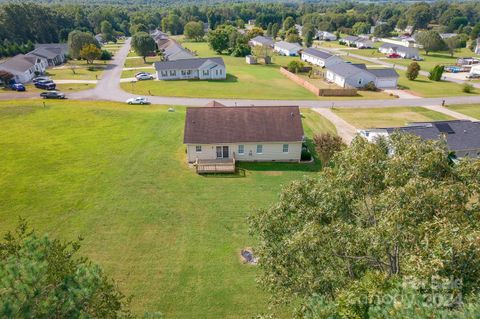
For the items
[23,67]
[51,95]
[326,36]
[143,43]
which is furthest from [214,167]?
[326,36]

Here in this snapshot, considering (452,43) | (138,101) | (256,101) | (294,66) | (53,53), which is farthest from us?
(452,43)

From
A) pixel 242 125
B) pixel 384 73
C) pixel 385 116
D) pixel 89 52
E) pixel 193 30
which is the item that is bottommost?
pixel 385 116

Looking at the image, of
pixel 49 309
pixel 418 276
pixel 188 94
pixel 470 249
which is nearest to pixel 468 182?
pixel 470 249

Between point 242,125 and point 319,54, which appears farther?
point 319,54

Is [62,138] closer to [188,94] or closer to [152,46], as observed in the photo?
[188,94]

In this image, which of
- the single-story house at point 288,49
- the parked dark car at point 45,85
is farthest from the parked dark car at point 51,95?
the single-story house at point 288,49

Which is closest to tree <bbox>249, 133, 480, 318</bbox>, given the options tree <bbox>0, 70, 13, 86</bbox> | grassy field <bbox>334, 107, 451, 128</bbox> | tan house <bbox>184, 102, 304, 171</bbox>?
tan house <bbox>184, 102, 304, 171</bbox>

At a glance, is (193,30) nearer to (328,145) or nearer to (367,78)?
(367,78)

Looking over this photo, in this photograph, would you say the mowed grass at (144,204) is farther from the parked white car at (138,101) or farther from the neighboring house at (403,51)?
the neighboring house at (403,51)
